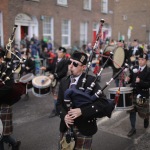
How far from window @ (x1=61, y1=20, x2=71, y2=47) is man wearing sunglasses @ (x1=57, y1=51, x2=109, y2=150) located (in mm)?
15263

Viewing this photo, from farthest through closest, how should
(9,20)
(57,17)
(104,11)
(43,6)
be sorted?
(104,11), (57,17), (43,6), (9,20)

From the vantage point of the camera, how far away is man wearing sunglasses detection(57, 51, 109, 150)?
8.73 feet

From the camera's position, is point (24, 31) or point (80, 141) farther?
point (24, 31)

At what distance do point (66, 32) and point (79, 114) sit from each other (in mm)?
16171

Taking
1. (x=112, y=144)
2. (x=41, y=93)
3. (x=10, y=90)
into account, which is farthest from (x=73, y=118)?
(x=41, y=93)

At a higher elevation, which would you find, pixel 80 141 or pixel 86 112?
pixel 86 112

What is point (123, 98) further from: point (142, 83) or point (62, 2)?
point (62, 2)

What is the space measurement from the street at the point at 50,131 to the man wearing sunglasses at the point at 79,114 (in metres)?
1.54

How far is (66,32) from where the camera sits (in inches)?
724

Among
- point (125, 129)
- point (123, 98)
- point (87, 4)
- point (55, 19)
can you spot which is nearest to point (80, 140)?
point (123, 98)

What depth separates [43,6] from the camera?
15805 millimetres

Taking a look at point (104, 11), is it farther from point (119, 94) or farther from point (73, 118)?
point (73, 118)

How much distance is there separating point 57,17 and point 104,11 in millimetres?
6395

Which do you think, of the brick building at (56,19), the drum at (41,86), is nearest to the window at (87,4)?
the brick building at (56,19)
